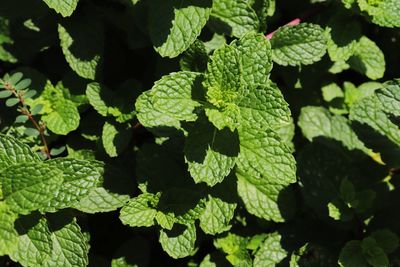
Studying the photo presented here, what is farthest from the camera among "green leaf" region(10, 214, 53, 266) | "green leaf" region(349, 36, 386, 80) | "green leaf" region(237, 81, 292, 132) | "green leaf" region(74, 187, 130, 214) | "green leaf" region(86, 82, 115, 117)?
"green leaf" region(349, 36, 386, 80)

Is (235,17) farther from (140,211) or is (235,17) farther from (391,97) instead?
(140,211)

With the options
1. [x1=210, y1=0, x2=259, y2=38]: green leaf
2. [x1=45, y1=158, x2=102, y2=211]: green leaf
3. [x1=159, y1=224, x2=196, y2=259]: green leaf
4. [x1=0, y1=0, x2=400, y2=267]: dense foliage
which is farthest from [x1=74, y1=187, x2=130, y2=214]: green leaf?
[x1=210, y1=0, x2=259, y2=38]: green leaf

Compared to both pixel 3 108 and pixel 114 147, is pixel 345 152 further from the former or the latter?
pixel 3 108

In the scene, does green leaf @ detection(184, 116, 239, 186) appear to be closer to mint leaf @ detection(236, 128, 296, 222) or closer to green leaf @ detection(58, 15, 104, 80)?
mint leaf @ detection(236, 128, 296, 222)

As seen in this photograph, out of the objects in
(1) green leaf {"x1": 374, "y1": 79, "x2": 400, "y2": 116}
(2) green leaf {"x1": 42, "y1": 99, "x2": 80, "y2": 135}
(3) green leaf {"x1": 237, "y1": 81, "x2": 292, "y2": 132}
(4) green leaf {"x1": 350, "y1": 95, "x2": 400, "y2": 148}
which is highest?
(3) green leaf {"x1": 237, "y1": 81, "x2": 292, "y2": 132}

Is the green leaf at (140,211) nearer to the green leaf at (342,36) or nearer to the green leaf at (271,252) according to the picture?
the green leaf at (271,252)
